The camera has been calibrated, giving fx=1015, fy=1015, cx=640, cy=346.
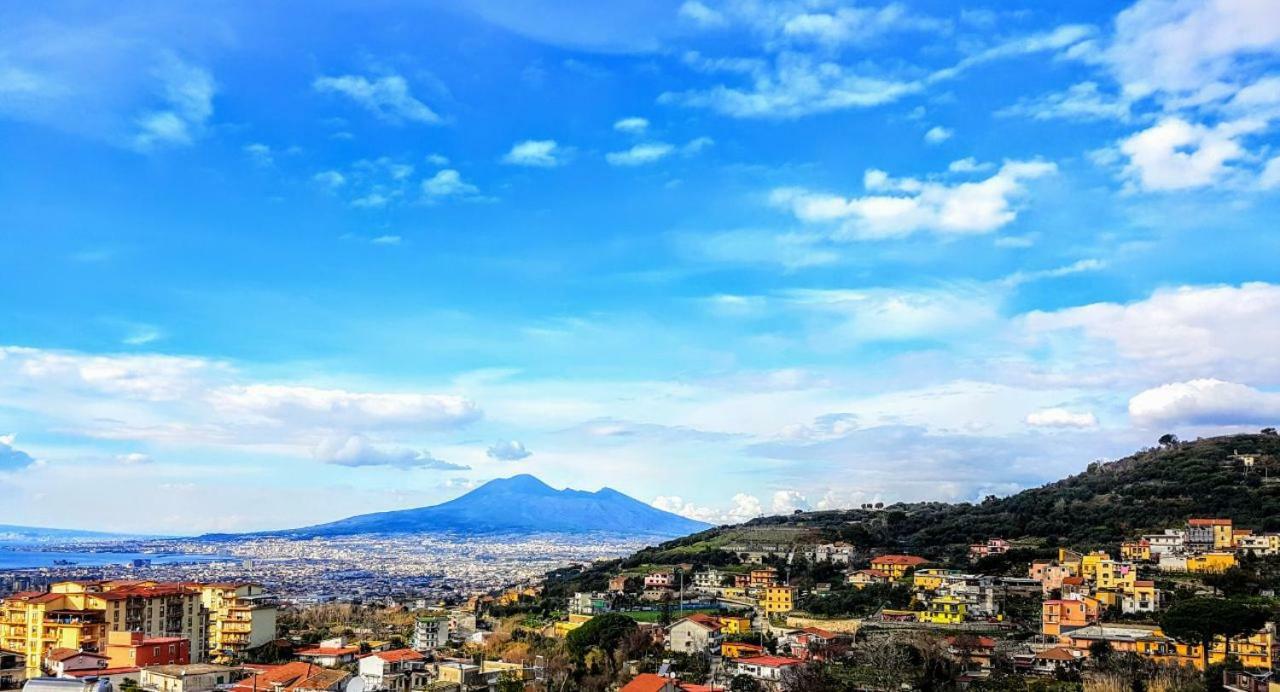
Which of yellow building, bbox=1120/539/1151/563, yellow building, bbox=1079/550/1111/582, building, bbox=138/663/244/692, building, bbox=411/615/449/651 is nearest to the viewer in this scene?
building, bbox=138/663/244/692

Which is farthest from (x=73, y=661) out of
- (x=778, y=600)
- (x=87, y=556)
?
(x=87, y=556)

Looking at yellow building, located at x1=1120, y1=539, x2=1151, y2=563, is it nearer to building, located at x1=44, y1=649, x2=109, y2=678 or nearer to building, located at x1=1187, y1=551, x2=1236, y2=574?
building, located at x1=1187, y1=551, x2=1236, y2=574

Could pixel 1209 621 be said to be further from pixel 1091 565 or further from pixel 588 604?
pixel 588 604

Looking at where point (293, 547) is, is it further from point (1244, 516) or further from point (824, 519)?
point (1244, 516)

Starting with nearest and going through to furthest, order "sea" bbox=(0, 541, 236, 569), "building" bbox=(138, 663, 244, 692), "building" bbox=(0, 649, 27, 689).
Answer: "building" bbox=(138, 663, 244, 692) < "building" bbox=(0, 649, 27, 689) < "sea" bbox=(0, 541, 236, 569)

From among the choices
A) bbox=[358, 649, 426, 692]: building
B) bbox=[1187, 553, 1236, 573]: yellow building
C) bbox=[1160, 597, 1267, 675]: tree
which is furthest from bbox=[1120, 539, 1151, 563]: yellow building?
bbox=[358, 649, 426, 692]: building
